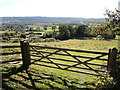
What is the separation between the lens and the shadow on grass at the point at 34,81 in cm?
451

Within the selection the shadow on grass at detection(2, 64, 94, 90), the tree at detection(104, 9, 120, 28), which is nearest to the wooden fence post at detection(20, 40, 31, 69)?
the shadow on grass at detection(2, 64, 94, 90)

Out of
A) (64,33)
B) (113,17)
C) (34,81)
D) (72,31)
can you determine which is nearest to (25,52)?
(34,81)

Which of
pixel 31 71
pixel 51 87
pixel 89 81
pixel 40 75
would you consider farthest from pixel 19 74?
pixel 89 81

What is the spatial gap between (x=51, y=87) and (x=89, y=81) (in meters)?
1.88

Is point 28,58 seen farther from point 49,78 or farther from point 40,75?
point 49,78

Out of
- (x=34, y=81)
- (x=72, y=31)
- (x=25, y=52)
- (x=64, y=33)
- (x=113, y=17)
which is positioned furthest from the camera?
(x=72, y=31)

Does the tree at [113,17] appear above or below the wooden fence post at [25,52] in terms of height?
above

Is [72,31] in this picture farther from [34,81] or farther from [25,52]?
[34,81]

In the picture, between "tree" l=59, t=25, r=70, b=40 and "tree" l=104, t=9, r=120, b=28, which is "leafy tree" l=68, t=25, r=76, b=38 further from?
"tree" l=104, t=9, r=120, b=28

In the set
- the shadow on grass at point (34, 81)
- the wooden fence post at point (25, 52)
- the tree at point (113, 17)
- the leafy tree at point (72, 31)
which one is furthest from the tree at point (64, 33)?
the shadow on grass at point (34, 81)

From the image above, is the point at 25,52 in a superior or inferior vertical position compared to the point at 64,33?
superior

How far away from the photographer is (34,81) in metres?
4.94

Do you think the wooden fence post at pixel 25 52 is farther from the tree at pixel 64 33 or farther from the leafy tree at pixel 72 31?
the leafy tree at pixel 72 31

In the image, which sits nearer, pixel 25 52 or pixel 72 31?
pixel 25 52
